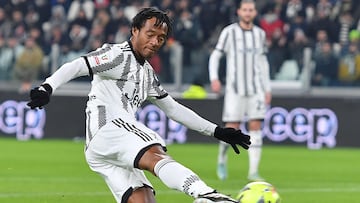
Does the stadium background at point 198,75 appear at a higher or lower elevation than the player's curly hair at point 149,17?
lower

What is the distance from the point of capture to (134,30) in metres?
7.51

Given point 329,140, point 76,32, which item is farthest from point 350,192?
point 76,32

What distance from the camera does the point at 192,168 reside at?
15219 millimetres

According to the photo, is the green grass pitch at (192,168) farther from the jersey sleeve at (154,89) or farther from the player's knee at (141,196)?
the player's knee at (141,196)

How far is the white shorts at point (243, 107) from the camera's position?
13859mm

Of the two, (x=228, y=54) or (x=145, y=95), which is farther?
(x=228, y=54)

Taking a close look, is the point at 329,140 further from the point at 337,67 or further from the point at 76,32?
the point at 76,32

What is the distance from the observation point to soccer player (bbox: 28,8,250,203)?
7094mm

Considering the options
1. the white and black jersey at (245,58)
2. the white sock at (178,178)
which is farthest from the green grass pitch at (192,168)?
the white sock at (178,178)

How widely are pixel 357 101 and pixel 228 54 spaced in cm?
752

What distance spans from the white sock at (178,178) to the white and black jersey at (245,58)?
7106 millimetres

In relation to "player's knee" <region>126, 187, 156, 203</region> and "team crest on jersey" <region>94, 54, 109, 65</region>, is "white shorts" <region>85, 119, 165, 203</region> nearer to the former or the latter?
"player's knee" <region>126, 187, 156, 203</region>

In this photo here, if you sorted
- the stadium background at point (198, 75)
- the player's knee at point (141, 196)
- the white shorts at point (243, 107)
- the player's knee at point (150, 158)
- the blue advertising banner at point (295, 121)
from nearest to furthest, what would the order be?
1. the player's knee at point (150, 158)
2. the player's knee at point (141, 196)
3. the white shorts at point (243, 107)
4. the stadium background at point (198, 75)
5. the blue advertising banner at point (295, 121)

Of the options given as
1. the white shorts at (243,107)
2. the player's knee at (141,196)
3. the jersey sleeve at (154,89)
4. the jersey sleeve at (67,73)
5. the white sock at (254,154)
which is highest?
the jersey sleeve at (67,73)
